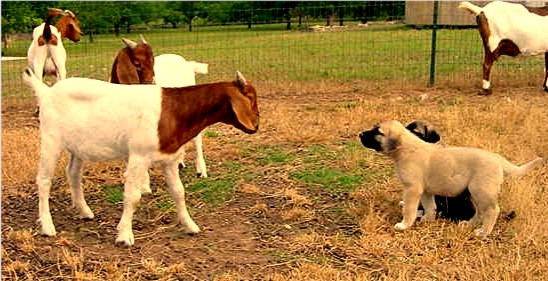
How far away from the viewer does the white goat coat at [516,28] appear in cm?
1191

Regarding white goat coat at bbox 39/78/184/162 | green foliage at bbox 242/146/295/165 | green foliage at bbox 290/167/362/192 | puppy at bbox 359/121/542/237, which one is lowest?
green foliage at bbox 290/167/362/192

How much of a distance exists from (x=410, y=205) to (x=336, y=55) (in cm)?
1498

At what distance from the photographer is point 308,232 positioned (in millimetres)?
5520

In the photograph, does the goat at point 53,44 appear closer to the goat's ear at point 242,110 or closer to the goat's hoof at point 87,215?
the goat's hoof at point 87,215

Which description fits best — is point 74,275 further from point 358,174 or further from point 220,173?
point 358,174

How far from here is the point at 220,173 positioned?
289 inches

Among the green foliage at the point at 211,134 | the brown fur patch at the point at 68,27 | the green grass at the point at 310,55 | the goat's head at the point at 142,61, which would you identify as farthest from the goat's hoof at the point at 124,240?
the green grass at the point at 310,55

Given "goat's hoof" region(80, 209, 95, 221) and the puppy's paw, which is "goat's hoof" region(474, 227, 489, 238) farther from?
"goat's hoof" region(80, 209, 95, 221)

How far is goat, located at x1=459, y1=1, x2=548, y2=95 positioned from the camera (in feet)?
39.1

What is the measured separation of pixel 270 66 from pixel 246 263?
41.7 ft

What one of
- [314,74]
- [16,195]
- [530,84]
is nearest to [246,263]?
[16,195]

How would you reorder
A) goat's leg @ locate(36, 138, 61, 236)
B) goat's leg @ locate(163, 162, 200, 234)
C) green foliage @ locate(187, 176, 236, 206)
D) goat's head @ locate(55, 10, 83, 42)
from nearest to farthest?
goat's leg @ locate(36, 138, 61, 236), goat's leg @ locate(163, 162, 200, 234), green foliage @ locate(187, 176, 236, 206), goat's head @ locate(55, 10, 83, 42)

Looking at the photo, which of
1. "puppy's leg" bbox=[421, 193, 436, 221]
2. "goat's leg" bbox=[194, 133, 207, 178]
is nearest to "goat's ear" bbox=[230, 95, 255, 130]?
"puppy's leg" bbox=[421, 193, 436, 221]

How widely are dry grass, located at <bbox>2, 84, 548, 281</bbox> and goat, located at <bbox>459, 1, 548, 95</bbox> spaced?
11.5 feet
